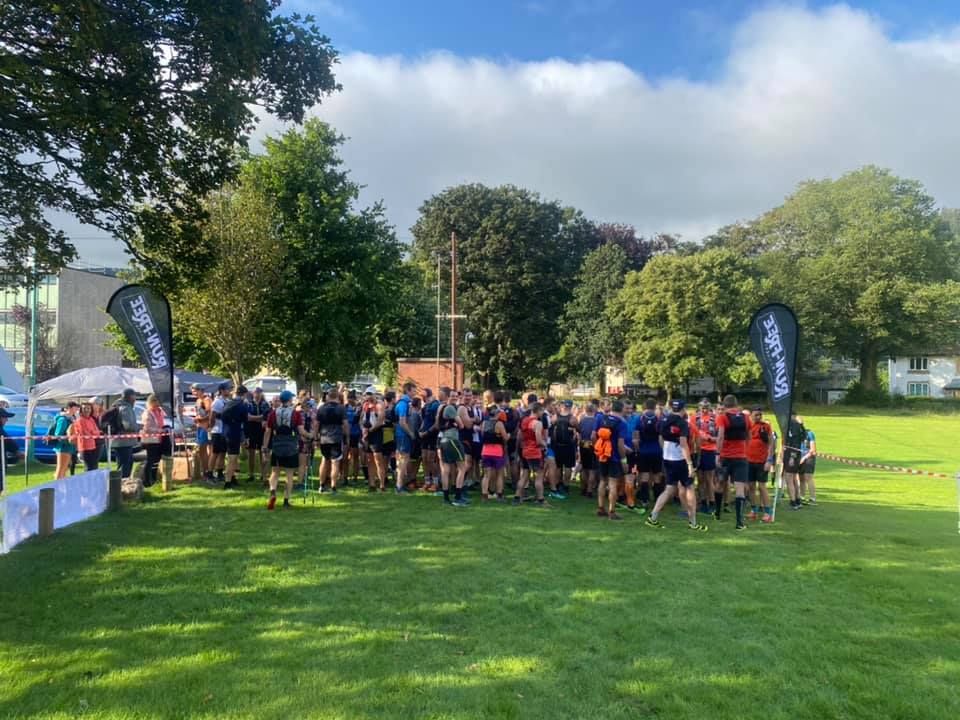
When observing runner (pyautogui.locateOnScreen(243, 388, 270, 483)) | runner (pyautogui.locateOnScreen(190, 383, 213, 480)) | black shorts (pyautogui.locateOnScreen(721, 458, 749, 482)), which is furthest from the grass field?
runner (pyautogui.locateOnScreen(190, 383, 213, 480))

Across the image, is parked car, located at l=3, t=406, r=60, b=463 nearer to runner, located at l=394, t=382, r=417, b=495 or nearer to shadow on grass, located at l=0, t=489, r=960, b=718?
shadow on grass, located at l=0, t=489, r=960, b=718

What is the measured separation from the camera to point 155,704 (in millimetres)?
3895

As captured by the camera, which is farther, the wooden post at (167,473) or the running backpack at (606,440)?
the wooden post at (167,473)

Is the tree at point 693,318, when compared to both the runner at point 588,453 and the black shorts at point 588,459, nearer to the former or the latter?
the runner at point 588,453

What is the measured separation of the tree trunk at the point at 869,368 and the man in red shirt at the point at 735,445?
52.1 m

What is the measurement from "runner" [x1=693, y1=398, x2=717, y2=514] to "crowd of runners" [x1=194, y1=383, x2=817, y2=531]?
2 cm

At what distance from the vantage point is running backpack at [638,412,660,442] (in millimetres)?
9891

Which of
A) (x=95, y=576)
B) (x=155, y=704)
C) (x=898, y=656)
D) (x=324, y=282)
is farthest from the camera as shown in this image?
(x=324, y=282)

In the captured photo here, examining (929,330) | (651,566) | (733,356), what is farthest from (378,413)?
(929,330)

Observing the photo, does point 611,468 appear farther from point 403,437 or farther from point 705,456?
point 403,437

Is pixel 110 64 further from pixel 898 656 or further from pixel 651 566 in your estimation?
pixel 898 656

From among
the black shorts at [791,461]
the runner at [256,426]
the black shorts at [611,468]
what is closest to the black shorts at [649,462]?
the black shorts at [611,468]

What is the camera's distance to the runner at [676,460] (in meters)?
9.12

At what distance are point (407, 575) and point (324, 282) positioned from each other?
16309 mm
